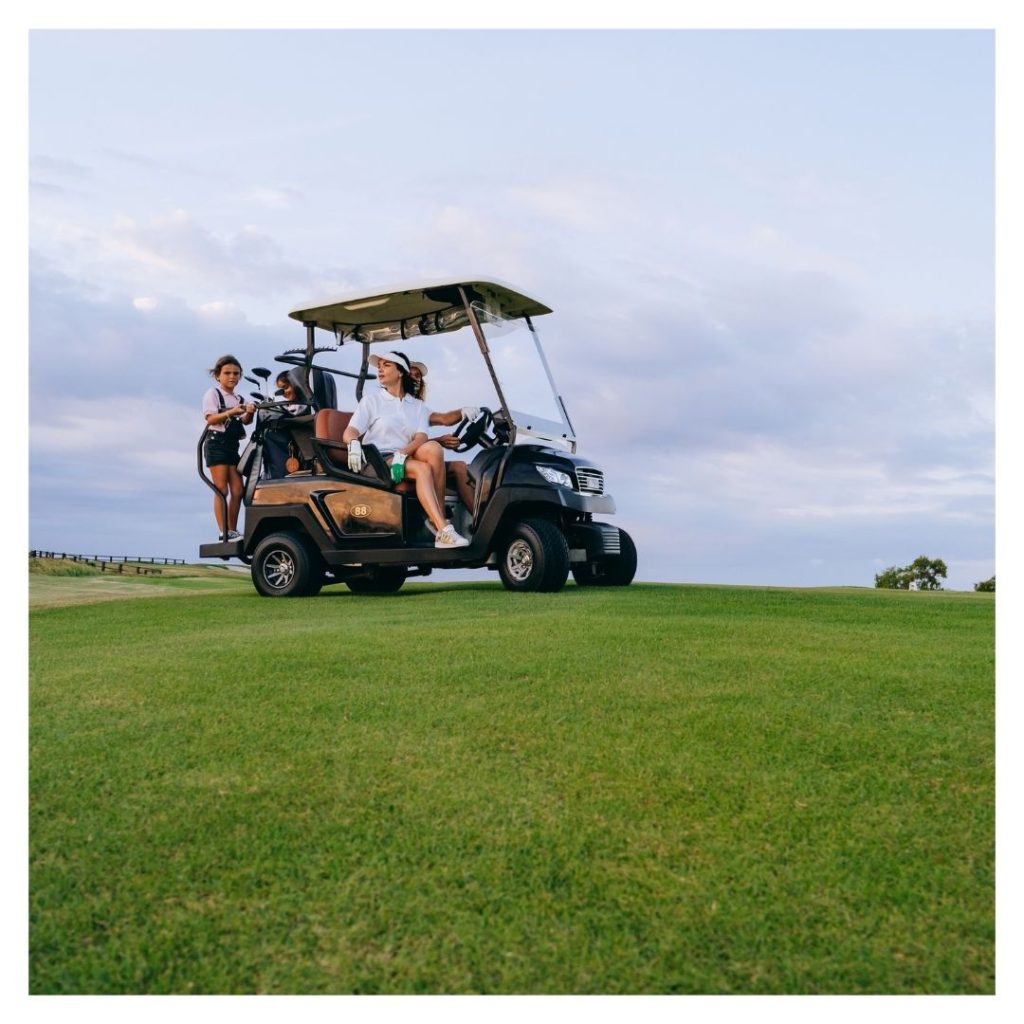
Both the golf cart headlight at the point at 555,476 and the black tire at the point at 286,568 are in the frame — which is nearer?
the golf cart headlight at the point at 555,476

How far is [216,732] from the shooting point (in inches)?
188

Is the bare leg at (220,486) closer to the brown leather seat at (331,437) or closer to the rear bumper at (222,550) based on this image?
the rear bumper at (222,550)

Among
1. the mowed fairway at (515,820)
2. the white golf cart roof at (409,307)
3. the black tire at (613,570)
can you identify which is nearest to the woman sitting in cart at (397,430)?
the white golf cart roof at (409,307)

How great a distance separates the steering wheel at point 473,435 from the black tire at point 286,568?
85.9 inches

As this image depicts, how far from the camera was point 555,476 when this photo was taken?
1020 cm

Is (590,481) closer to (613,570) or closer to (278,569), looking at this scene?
(613,570)

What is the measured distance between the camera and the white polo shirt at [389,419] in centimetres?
1068

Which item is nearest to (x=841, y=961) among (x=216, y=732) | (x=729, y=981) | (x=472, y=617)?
(x=729, y=981)

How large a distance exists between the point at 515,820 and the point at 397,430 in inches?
288

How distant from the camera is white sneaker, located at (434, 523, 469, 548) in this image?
10.2m

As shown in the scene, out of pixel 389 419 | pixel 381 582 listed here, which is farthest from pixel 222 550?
pixel 389 419

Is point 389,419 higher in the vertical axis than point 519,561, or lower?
higher

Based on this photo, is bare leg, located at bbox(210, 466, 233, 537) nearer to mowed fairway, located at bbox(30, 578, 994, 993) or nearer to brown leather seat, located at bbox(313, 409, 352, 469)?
brown leather seat, located at bbox(313, 409, 352, 469)

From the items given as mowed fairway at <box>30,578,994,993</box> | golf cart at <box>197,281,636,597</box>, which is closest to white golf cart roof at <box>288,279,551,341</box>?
golf cart at <box>197,281,636,597</box>
